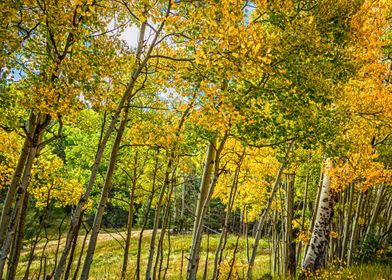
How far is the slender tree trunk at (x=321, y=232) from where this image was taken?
753cm

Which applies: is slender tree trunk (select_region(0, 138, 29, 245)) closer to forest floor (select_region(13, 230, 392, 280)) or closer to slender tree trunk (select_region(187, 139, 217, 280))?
slender tree trunk (select_region(187, 139, 217, 280))

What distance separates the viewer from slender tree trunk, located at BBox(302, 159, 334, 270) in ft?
24.7

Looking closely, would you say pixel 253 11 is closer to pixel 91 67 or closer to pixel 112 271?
pixel 91 67

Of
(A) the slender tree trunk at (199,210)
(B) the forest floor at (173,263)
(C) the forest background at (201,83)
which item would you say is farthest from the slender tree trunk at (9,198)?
(B) the forest floor at (173,263)

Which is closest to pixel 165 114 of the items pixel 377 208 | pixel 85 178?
pixel 377 208

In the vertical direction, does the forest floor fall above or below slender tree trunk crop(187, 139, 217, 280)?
below

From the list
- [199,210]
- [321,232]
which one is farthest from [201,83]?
[321,232]

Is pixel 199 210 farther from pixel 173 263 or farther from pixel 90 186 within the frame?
pixel 173 263

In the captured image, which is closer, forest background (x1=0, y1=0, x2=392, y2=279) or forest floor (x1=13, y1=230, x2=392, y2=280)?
forest background (x1=0, y1=0, x2=392, y2=279)

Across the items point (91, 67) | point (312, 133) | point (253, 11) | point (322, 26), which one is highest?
point (253, 11)

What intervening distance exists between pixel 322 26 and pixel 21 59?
18.0 feet

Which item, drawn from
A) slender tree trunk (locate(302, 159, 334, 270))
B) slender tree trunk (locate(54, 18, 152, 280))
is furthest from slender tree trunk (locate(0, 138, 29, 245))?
slender tree trunk (locate(302, 159, 334, 270))

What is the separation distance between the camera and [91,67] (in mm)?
4539

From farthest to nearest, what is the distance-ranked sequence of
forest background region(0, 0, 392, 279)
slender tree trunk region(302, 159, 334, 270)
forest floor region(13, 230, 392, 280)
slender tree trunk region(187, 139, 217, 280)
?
forest floor region(13, 230, 392, 280)
slender tree trunk region(302, 159, 334, 270)
slender tree trunk region(187, 139, 217, 280)
forest background region(0, 0, 392, 279)
